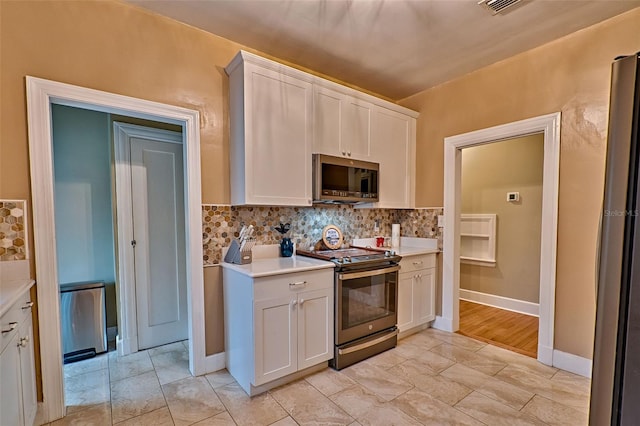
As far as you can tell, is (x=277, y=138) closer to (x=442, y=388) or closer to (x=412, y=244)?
(x=412, y=244)

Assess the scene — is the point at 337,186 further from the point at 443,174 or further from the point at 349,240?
the point at 443,174

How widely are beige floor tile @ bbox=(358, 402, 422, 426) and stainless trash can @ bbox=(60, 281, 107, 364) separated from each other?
2437mm

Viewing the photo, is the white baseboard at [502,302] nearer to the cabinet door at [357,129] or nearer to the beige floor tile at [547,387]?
the beige floor tile at [547,387]

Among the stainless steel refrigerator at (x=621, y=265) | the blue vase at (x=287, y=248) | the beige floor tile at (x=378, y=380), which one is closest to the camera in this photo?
the stainless steel refrigerator at (x=621, y=265)

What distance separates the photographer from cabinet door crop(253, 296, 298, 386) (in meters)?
2.01

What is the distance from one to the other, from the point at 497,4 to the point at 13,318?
3306 millimetres

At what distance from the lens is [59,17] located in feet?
5.95

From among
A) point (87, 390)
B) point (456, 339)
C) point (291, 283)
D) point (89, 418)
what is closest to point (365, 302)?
point (291, 283)

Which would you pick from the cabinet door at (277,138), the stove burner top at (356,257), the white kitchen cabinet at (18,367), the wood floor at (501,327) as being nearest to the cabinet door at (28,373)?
the white kitchen cabinet at (18,367)

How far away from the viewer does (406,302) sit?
3.00 metres

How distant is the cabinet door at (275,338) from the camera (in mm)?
2012

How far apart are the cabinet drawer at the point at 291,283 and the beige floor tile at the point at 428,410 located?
0.94 m

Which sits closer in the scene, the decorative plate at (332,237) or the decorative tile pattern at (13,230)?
the decorative tile pattern at (13,230)

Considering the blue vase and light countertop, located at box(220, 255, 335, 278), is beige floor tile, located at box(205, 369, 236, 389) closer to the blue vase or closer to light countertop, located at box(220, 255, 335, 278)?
light countertop, located at box(220, 255, 335, 278)
